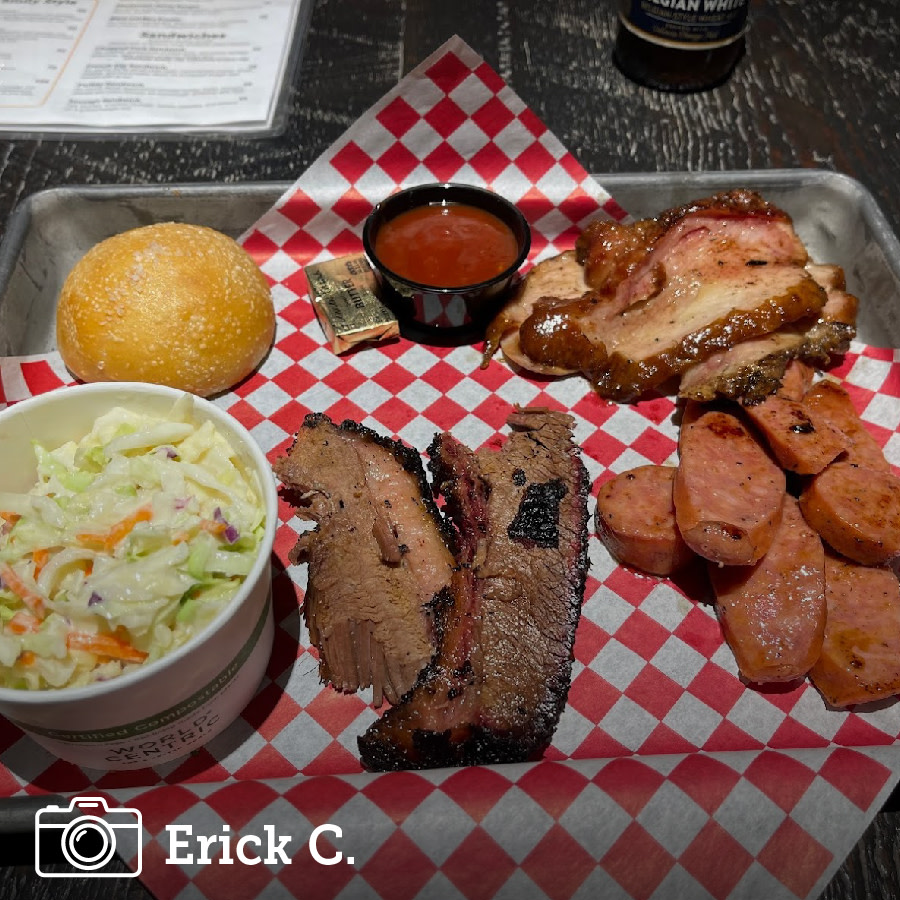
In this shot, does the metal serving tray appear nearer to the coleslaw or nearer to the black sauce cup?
the black sauce cup

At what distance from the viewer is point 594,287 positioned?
2.94 meters

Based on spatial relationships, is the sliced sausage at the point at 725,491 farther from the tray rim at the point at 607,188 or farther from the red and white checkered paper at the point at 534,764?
the tray rim at the point at 607,188

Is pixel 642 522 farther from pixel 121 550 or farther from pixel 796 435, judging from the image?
pixel 121 550

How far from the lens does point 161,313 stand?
259 centimetres

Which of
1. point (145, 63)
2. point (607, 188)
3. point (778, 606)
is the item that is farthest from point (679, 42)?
point (778, 606)

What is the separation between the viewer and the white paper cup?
1.55 m

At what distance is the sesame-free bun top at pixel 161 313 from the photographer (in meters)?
2.60

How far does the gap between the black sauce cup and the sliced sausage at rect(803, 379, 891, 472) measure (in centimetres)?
110

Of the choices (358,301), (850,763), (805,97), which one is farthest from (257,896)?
(805,97)

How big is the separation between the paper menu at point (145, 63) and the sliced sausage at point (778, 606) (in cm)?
305

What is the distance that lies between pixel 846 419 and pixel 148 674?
2.14 m

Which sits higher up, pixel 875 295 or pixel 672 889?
pixel 875 295

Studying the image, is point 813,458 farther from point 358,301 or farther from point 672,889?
point 358,301

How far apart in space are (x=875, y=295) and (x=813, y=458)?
1.06 meters
